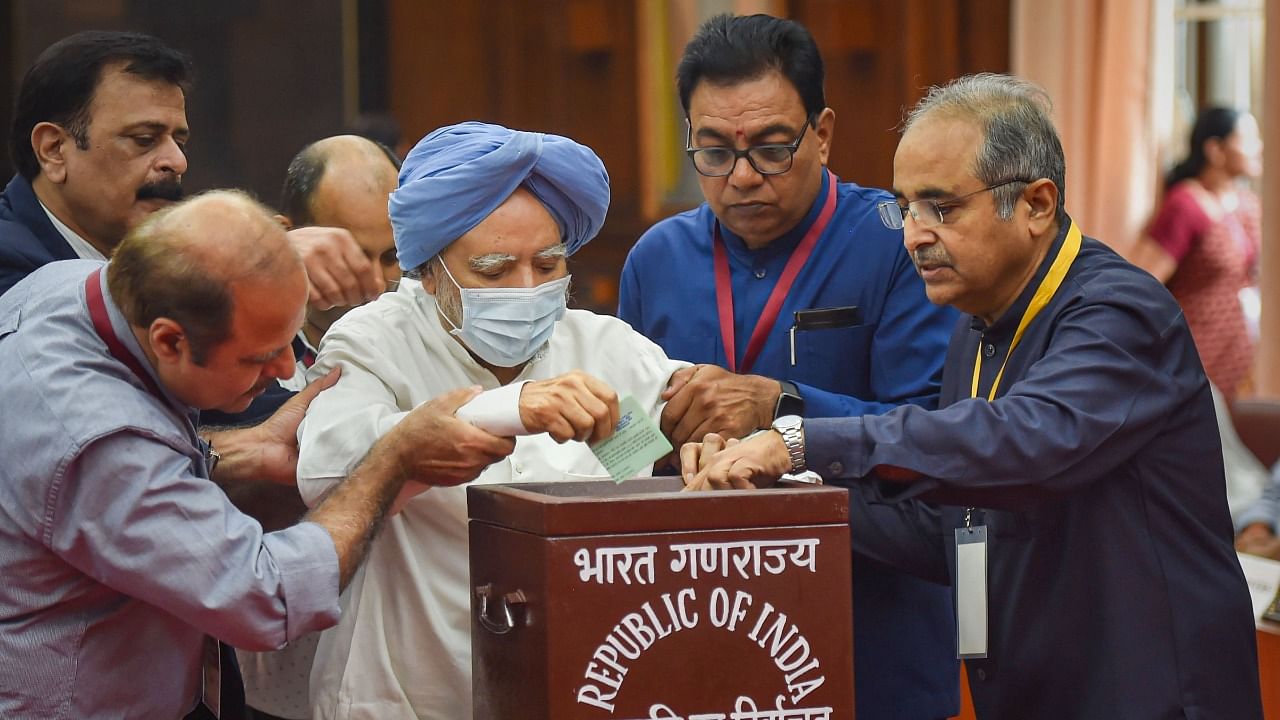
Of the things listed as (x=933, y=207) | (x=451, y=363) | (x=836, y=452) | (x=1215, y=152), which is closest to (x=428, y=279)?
(x=451, y=363)

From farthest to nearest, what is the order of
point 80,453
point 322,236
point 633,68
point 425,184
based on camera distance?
point 633,68 → point 322,236 → point 425,184 → point 80,453

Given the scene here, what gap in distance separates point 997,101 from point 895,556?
31.6 inches

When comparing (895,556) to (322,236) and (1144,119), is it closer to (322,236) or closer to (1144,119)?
(322,236)

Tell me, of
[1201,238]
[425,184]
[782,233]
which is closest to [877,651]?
[782,233]

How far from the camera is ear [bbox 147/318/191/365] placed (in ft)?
6.40

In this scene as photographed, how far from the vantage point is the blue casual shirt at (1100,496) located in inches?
87.4

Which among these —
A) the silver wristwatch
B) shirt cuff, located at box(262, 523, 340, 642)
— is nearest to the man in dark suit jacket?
shirt cuff, located at box(262, 523, 340, 642)

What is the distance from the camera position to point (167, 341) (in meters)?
1.96

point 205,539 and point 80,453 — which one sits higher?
point 80,453

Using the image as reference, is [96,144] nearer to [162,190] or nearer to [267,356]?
[162,190]

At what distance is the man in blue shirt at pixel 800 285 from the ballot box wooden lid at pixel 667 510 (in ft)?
2.31

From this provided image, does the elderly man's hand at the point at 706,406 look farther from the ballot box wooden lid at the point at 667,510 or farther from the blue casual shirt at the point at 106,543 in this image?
the blue casual shirt at the point at 106,543

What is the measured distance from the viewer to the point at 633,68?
7.32 metres

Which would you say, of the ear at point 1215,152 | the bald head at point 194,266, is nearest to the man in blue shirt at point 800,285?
the bald head at point 194,266
